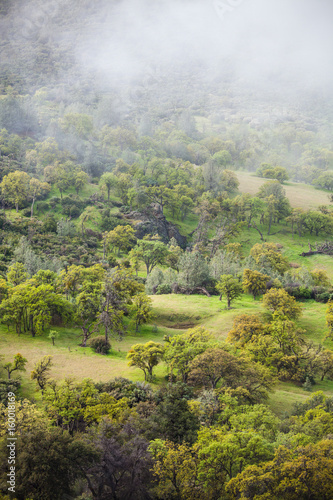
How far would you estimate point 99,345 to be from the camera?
193 feet

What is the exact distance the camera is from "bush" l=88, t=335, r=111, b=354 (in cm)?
5828

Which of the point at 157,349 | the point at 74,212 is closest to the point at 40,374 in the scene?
the point at 157,349

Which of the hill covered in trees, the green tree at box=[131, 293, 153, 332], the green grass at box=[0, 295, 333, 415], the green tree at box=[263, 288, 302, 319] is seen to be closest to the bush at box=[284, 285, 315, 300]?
the hill covered in trees

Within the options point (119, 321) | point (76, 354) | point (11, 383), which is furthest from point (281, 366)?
point (11, 383)

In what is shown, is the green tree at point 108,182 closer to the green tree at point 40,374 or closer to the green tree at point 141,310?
the green tree at point 141,310

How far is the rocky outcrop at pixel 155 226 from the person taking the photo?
133m

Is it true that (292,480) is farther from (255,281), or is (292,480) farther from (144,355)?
(255,281)

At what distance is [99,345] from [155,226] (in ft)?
269

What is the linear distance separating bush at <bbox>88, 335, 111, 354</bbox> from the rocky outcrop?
75.6 meters

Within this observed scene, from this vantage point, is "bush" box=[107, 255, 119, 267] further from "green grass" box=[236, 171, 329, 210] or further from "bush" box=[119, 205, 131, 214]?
"green grass" box=[236, 171, 329, 210]

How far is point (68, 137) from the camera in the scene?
17962cm

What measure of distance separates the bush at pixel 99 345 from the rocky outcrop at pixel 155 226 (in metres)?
75.6

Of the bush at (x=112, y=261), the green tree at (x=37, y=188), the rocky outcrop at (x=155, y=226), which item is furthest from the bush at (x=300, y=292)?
the green tree at (x=37, y=188)

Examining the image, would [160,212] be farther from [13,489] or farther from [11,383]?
[13,489]
